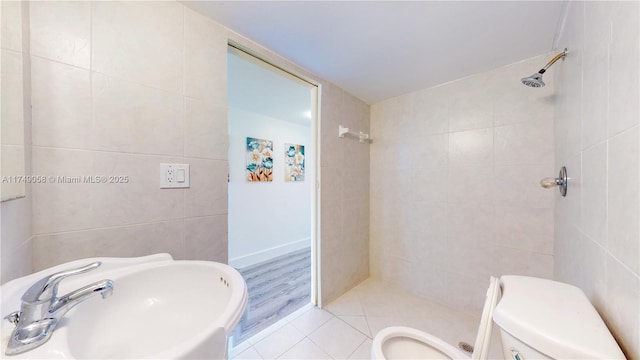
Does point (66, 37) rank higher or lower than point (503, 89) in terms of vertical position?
lower

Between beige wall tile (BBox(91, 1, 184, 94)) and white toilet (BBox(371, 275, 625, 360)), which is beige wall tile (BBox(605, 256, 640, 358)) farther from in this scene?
beige wall tile (BBox(91, 1, 184, 94))

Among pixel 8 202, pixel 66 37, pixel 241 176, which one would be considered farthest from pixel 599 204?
pixel 241 176

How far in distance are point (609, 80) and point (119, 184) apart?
5.52ft

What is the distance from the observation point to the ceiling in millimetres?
1037

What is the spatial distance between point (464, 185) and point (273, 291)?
6.71 ft

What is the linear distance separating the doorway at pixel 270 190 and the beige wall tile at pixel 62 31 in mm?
791

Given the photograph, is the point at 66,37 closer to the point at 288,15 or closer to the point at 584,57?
the point at 288,15

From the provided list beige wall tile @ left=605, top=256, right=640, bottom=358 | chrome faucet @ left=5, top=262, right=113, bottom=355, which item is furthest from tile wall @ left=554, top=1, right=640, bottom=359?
chrome faucet @ left=5, top=262, right=113, bottom=355

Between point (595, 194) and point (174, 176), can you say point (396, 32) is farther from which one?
point (174, 176)

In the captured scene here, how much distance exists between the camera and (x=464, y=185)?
5.61 ft

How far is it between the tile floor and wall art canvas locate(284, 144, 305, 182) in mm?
1922

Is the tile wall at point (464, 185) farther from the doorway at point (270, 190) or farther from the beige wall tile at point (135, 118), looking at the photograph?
the beige wall tile at point (135, 118)

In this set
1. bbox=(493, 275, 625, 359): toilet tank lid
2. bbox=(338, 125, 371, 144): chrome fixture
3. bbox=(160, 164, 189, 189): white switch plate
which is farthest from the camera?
bbox=(338, 125, 371, 144): chrome fixture

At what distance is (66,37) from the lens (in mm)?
777
